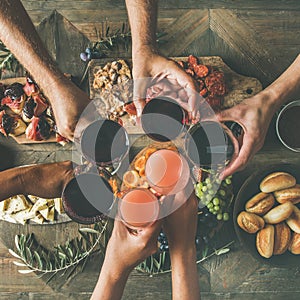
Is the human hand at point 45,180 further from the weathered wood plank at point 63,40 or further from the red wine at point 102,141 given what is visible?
the weathered wood plank at point 63,40

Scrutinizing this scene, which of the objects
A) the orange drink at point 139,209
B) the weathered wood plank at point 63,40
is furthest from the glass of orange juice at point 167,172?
the weathered wood plank at point 63,40

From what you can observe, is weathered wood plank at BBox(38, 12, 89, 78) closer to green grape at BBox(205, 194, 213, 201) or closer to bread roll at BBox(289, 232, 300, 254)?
green grape at BBox(205, 194, 213, 201)

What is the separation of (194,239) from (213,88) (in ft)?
1.09

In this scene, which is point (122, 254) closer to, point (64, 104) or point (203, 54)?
point (64, 104)

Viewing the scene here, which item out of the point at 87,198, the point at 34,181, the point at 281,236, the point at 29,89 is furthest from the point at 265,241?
the point at 29,89

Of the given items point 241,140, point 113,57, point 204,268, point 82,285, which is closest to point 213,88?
point 241,140

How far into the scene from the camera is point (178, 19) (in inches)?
47.6

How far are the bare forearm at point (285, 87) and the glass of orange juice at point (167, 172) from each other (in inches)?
9.7

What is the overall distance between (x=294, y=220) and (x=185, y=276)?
0.89 feet

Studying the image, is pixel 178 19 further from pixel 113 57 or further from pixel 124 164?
pixel 124 164

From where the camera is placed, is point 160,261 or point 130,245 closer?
point 130,245

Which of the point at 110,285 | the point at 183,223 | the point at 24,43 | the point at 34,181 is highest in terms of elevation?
the point at 24,43

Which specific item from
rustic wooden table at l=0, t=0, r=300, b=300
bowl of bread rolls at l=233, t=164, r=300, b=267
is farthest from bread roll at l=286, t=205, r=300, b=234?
rustic wooden table at l=0, t=0, r=300, b=300

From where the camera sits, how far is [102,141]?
92cm
